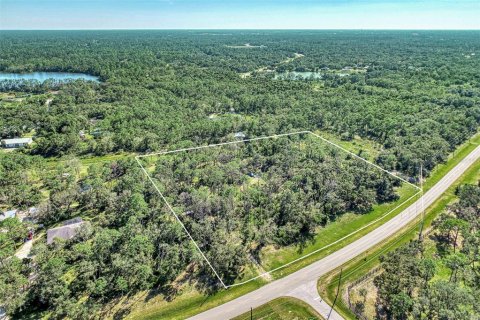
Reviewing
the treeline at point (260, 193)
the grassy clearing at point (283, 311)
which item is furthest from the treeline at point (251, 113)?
the grassy clearing at point (283, 311)

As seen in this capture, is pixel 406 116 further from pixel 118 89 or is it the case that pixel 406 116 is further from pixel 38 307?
pixel 118 89

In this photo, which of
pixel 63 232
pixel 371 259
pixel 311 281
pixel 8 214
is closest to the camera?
pixel 311 281

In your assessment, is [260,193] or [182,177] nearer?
[260,193]

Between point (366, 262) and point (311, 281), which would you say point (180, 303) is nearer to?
point (311, 281)

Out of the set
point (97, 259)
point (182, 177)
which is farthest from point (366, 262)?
point (97, 259)

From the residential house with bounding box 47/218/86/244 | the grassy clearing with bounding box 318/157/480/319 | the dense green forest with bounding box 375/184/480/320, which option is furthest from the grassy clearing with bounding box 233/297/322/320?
the residential house with bounding box 47/218/86/244

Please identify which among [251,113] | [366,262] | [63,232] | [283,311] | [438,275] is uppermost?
[251,113]

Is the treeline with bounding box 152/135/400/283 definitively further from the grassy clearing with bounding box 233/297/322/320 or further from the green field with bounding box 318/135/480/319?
the green field with bounding box 318/135/480/319

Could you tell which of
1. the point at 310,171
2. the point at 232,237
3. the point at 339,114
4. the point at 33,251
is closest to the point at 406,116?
the point at 339,114
